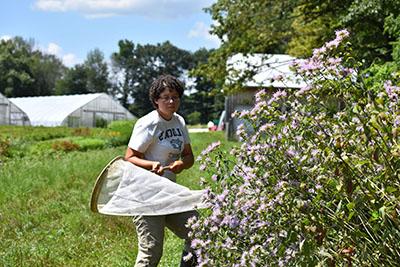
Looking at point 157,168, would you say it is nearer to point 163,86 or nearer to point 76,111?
point 163,86

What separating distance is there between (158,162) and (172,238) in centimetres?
224

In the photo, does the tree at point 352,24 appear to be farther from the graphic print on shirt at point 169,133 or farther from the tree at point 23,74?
the tree at point 23,74

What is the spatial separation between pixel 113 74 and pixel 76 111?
46929 millimetres

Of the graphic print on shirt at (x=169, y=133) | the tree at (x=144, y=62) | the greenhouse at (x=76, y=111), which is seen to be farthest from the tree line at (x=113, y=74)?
the graphic print on shirt at (x=169, y=133)

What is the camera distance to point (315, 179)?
8.09 feet

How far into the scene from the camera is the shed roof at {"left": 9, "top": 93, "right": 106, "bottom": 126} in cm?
4769

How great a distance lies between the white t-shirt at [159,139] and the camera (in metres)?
3.89

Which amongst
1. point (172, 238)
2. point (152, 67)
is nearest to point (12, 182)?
point (172, 238)

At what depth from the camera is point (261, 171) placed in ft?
8.93

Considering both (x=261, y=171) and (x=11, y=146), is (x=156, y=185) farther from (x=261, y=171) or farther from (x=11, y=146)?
(x=11, y=146)

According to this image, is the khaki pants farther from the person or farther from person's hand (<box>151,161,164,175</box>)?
person's hand (<box>151,161,164,175</box>)

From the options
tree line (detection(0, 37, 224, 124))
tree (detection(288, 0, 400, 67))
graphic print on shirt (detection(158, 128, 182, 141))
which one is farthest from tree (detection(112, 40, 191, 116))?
graphic print on shirt (detection(158, 128, 182, 141))

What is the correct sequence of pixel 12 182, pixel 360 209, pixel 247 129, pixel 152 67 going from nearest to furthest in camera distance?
pixel 360 209 → pixel 247 129 → pixel 12 182 → pixel 152 67

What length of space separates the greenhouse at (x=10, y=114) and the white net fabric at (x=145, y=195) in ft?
131
